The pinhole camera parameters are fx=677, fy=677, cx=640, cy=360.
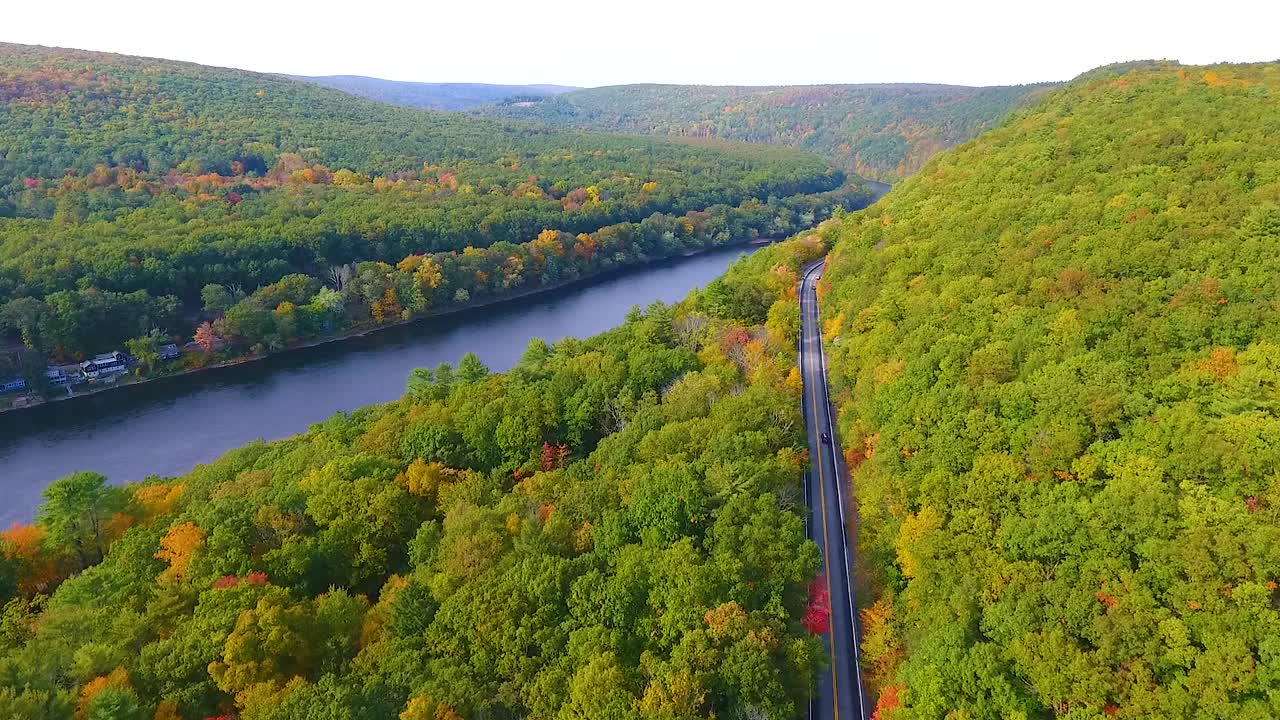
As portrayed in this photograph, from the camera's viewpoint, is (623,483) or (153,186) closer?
(623,483)

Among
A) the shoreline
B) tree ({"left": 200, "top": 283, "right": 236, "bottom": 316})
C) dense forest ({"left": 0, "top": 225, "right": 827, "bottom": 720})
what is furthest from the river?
dense forest ({"left": 0, "top": 225, "right": 827, "bottom": 720})

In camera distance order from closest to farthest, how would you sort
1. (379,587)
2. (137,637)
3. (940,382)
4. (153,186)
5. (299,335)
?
(137,637)
(379,587)
(940,382)
(299,335)
(153,186)

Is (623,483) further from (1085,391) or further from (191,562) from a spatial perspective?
(1085,391)

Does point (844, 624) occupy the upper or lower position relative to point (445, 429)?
lower

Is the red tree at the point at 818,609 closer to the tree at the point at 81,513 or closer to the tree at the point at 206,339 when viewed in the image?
the tree at the point at 81,513

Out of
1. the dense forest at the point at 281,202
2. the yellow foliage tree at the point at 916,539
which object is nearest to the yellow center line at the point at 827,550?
the yellow foliage tree at the point at 916,539

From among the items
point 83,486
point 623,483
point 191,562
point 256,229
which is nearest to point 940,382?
point 623,483
